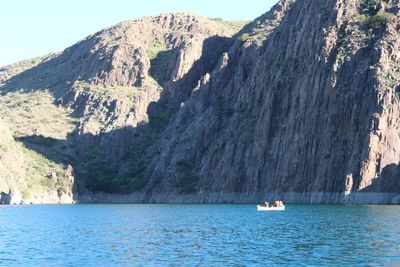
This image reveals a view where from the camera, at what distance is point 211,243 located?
73.6 metres

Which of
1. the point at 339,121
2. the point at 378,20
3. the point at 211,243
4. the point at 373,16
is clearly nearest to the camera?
the point at 211,243

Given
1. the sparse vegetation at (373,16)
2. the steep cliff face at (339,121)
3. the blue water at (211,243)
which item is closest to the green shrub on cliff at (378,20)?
the sparse vegetation at (373,16)

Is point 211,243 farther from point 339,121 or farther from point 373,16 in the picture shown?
point 373,16

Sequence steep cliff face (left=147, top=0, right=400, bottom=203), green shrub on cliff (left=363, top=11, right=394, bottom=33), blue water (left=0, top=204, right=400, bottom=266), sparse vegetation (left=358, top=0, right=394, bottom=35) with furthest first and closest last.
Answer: sparse vegetation (left=358, top=0, right=394, bottom=35) → green shrub on cliff (left=363, top=11, right=394, bottom=33) → steep cliff face (left=147, top=0, right=400, bottom=203) → blue water (left=0, top=204, right=400, bottom=266)

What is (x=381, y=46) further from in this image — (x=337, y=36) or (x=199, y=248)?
(x=199, y=248)

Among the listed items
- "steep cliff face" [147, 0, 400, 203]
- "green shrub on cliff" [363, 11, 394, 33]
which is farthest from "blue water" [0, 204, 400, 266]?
"green shrub on cliff" [363, 11, 394, 33]

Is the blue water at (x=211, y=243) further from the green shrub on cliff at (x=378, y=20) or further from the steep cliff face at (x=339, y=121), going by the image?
the green shrub on cliff at (x=378, y=20)

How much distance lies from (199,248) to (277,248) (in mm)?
7308

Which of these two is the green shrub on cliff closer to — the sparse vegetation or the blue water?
the sparse vegetation

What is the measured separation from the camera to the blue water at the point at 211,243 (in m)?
60.2

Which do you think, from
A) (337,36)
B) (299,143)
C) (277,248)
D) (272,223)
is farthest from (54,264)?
(337,36)

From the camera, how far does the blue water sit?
2372 inches

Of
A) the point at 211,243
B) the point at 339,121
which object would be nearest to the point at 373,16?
the point at 339,121

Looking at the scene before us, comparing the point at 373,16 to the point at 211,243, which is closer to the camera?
the point at 211,243
